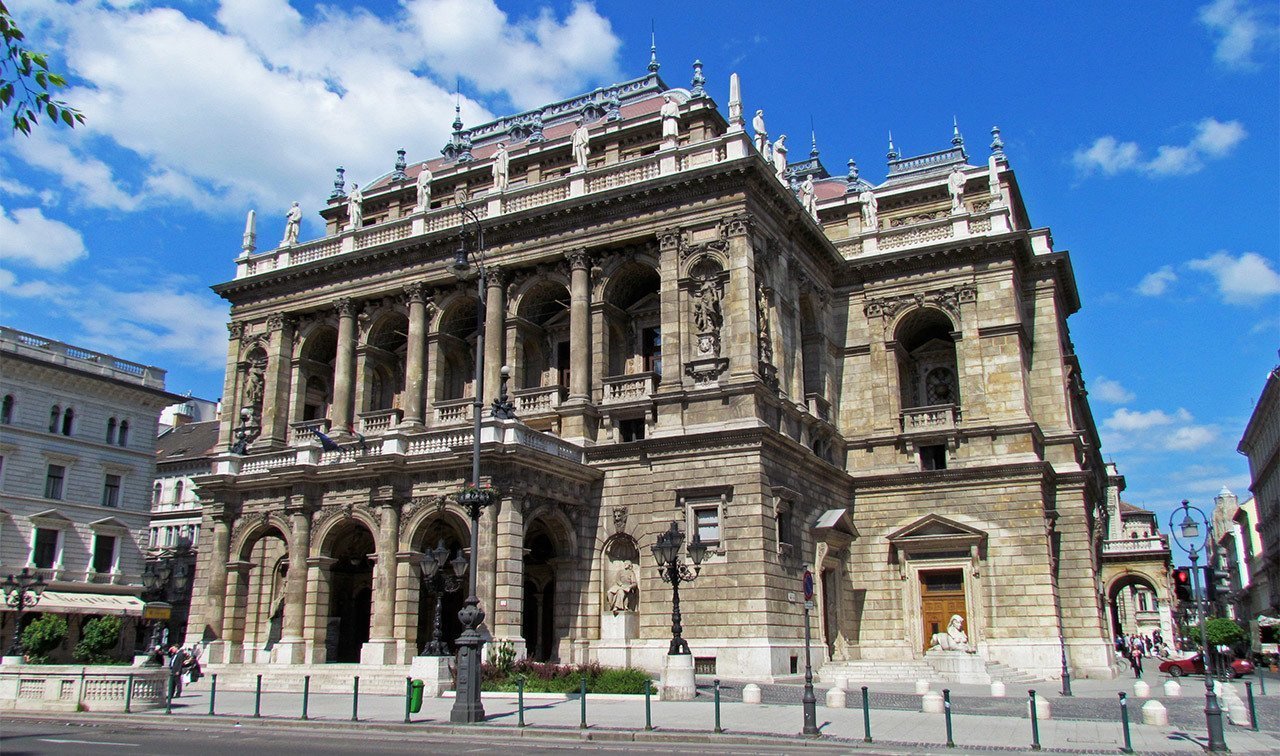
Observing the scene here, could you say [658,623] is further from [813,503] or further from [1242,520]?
[1242,520]

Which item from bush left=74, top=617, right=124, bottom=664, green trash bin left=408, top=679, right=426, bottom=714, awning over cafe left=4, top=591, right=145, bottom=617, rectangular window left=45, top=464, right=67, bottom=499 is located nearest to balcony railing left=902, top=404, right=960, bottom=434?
green trash bin left=408, top=679, right=426, bottom=714

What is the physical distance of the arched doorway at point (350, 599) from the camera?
126 feet

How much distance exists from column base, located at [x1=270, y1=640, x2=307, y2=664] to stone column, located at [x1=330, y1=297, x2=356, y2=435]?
9276 millimetres

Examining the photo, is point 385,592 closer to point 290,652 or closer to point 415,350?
point 290,652

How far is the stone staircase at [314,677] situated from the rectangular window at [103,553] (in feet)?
78.7

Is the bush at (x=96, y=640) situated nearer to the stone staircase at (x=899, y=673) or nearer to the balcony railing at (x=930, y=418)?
the stone staircase at (x=899, y=673)

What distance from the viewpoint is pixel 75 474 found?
179ft

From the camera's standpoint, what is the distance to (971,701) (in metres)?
26.0

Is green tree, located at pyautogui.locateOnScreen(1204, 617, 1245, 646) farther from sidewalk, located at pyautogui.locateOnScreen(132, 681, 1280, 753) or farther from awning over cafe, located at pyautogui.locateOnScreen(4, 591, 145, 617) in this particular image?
awning over cafe, located at pyautogui.locateOnScreen(4, 591, 145, 617)

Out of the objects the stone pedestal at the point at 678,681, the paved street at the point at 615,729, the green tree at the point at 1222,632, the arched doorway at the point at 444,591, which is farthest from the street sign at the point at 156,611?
the green tree at the point at 1222,632

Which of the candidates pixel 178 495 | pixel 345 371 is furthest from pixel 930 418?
pixel 178 495

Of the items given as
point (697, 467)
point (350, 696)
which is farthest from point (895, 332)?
point (350, 696)

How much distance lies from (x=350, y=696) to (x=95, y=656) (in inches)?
642

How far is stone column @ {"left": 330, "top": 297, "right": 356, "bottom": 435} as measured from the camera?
136 feet
